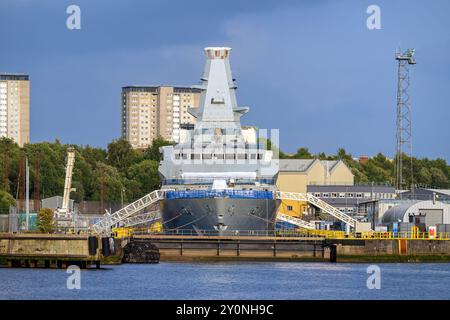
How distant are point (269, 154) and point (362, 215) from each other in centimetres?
1980

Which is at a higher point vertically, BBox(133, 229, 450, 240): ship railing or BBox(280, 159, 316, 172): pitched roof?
BBox(280, 159, 316, 172): pitched roof

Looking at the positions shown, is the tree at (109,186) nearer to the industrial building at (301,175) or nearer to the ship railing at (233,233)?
the industrial building at (301,175)

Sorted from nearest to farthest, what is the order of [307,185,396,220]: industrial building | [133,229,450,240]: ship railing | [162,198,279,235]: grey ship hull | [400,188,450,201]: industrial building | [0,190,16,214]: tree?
[162,198,279,235]: grey ship hull
[133,229,450,240]: ship railing
[0,190,16,214]: tree
[400,188,450,201]: industrial building
[307,185,396,220]: industrial building

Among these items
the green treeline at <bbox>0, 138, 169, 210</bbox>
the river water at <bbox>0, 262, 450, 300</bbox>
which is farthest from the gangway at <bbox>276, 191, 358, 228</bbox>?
the green treeline at <bbox>0, 138, 169, 210</bbox>

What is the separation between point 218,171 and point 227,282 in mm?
35906

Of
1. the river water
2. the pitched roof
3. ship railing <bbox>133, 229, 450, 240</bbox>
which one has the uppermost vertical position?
the pitched roof

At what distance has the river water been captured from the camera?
83562 millimetres

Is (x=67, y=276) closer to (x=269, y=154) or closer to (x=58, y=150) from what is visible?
(x=269, y=154)

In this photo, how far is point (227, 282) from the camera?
92.6 meters

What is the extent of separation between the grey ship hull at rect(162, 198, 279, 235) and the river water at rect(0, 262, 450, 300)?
8640 mm

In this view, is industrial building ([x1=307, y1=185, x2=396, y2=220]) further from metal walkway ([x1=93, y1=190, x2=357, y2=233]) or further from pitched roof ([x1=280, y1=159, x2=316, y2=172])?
metal walkway ([x1=93, y1=190, x2=357, y2=233])

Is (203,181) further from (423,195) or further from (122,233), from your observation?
(423,195)

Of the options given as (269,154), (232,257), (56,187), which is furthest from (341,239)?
(56,187)

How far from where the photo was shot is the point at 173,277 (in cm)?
9638
